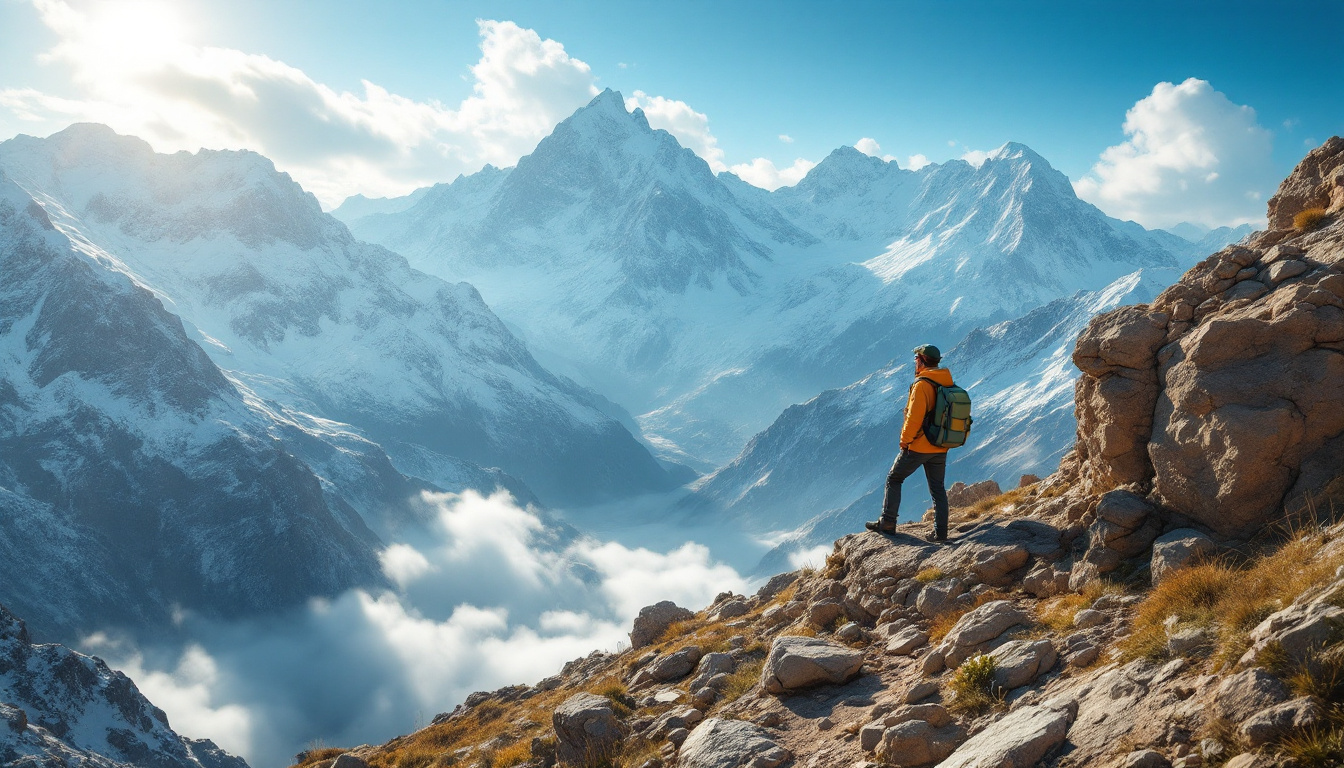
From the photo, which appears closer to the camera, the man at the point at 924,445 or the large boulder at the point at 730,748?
the large boulder at the point at 730,748

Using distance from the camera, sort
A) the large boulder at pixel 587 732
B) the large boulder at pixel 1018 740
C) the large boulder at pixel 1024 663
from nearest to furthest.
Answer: the large boulder at pixel 1018 740, the large boulder at pixel 1024 663, the large boulder at pixel 587 732

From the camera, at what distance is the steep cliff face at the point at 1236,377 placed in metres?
11.3

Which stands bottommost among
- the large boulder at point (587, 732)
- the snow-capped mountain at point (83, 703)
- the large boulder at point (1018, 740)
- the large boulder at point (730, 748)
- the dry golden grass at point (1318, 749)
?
the dry golden grass at point (1318, 749)

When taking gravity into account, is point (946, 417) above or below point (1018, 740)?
above

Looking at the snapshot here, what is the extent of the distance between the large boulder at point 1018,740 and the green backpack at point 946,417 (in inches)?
293

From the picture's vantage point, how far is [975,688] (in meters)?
10.2

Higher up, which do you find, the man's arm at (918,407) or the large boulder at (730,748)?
the man's arm at (918,407)

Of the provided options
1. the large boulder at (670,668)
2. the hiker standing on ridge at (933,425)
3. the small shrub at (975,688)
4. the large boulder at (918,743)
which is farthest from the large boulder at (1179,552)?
the large boulder at (670,668)

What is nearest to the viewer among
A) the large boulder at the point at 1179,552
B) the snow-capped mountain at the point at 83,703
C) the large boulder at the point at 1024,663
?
the large boulder at the point at 1024,663

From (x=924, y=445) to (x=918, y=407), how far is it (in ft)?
2.83

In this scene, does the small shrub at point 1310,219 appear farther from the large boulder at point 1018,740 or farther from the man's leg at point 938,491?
the large boulder at point 1018,740

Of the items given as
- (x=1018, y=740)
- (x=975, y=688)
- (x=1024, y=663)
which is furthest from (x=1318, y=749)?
(x=975, y=688)

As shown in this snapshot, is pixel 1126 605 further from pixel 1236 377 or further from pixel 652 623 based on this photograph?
pixel 652 623

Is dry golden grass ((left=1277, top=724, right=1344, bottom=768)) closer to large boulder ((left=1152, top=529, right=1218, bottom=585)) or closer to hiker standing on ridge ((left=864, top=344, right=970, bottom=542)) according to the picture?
large boulder ((left=1152, top=529, right=1218, bottom=585))
